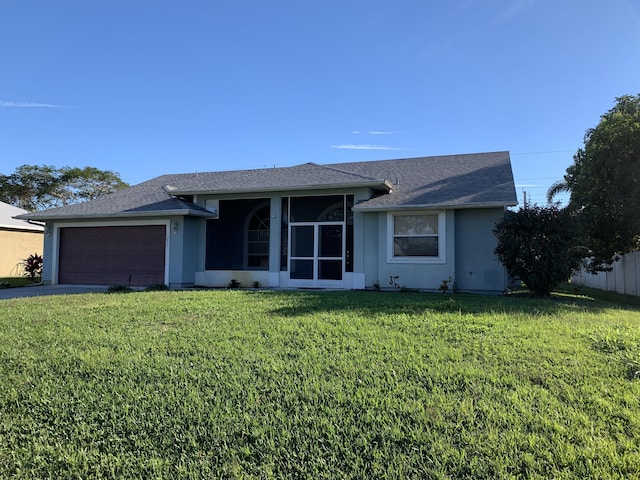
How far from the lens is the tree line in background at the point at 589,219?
11.6 metres

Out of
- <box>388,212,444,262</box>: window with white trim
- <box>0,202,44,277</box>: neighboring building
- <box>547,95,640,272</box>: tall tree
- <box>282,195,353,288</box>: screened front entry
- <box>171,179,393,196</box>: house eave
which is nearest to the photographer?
<box>388,212,444,262</box>: window with white trim

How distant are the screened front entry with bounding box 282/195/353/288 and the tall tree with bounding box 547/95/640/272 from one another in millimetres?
7442

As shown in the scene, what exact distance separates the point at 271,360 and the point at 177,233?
1140cm

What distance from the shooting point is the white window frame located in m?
13.3

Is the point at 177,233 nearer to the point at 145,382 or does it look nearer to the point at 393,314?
the point at 393,314

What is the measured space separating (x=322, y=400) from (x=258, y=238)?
13.9 meters

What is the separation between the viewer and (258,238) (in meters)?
17.6

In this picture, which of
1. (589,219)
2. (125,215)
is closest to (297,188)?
(125,215)

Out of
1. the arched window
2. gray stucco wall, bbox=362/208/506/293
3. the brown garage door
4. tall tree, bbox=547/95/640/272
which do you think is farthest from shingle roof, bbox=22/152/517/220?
tall tree, bbox=547/95/640/272

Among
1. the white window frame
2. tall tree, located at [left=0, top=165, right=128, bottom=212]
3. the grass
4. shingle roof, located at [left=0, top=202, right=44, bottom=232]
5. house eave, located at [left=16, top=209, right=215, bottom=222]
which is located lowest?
the grass

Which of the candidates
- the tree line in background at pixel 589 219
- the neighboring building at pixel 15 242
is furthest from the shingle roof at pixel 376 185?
the neighboring building at pixel 15 242

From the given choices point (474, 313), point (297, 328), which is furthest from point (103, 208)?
point (474, 313)

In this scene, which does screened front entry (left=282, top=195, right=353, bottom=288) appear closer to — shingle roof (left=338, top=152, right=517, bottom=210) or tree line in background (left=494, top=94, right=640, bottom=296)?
shingle roof (left=338, top=152, right=517, bottom=210)

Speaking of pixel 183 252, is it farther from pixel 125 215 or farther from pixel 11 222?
pixel 11 222
